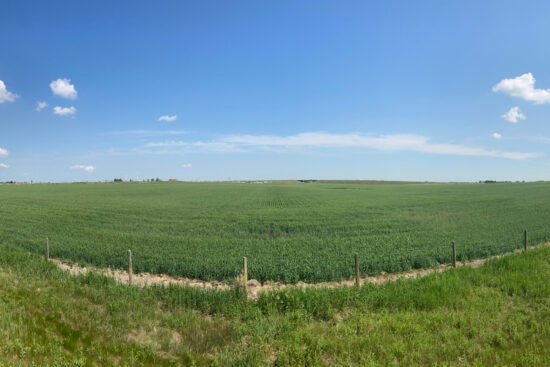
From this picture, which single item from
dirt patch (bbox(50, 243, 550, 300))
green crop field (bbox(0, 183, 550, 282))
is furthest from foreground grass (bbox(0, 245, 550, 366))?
green crop field (bbox(0, 183, 550, 282))

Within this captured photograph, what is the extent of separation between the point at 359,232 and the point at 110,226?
74.5 ft

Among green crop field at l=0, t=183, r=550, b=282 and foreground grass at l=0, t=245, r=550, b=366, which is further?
green crop field at l=0, t=183, r=550, b=282

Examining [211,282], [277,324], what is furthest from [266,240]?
[277,324]

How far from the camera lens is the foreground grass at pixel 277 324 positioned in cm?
651

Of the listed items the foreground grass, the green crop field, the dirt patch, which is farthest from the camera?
the green crop field

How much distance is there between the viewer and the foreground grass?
6512 millimetres

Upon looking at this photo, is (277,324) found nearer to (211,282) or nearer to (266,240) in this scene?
(211,282)

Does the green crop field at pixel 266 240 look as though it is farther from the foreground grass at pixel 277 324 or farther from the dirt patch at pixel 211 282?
the foreground grass at pixel 277 324

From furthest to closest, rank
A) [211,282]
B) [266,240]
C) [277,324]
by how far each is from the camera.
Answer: [266,240], [211,282], [277,324]

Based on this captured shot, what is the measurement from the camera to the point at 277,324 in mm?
7852

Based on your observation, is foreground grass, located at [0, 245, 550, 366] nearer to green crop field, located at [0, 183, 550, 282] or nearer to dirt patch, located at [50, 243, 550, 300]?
dirt patch, located at [50, 243, 550, 300]

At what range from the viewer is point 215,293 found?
31.6 feet

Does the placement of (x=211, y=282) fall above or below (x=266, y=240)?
below

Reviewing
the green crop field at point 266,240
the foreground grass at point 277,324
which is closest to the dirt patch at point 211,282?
the green crop field at point 266,240
